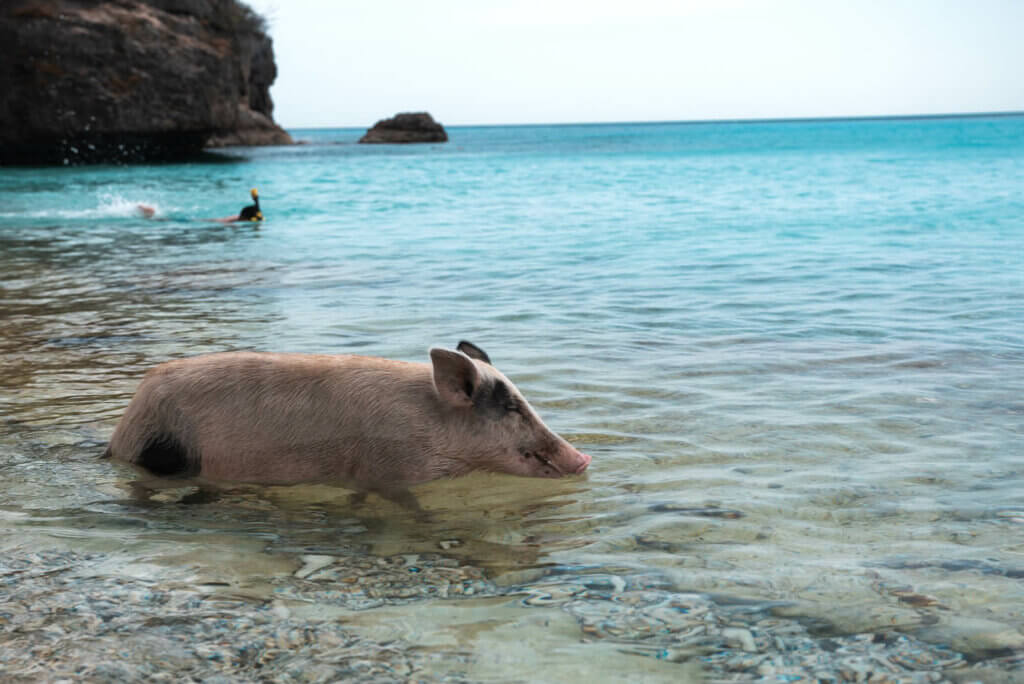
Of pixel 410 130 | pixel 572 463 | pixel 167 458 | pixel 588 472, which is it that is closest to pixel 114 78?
pixel 167 458

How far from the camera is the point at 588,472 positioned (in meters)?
5.80

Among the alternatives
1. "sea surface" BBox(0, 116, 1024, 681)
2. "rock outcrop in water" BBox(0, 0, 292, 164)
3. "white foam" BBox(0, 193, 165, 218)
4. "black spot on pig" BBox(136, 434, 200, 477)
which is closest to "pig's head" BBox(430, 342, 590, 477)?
"sea surface" BBox(0, 116, 1024, 681)

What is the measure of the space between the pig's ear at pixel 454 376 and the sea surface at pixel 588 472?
20.2 inches

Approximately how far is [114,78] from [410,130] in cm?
7850

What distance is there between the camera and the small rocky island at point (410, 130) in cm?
13250

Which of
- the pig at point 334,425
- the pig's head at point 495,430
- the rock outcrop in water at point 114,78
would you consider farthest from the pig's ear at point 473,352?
the rock outcrop in water at point 114,78

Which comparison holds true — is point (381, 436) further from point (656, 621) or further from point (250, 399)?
point (656, 621)

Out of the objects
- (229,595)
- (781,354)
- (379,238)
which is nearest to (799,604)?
(229,595)

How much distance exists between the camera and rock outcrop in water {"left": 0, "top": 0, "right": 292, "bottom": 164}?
5350 centimetres

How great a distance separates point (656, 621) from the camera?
3.75m

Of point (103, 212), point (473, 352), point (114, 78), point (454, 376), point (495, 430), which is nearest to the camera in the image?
point (454, 376)

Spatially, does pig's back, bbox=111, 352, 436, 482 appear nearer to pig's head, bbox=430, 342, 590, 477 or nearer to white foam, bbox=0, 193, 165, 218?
pig's head, bbox=430, 342, 590, 477

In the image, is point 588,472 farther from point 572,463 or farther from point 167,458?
point 167,458

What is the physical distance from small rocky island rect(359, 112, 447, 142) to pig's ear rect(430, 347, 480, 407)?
129802mm
